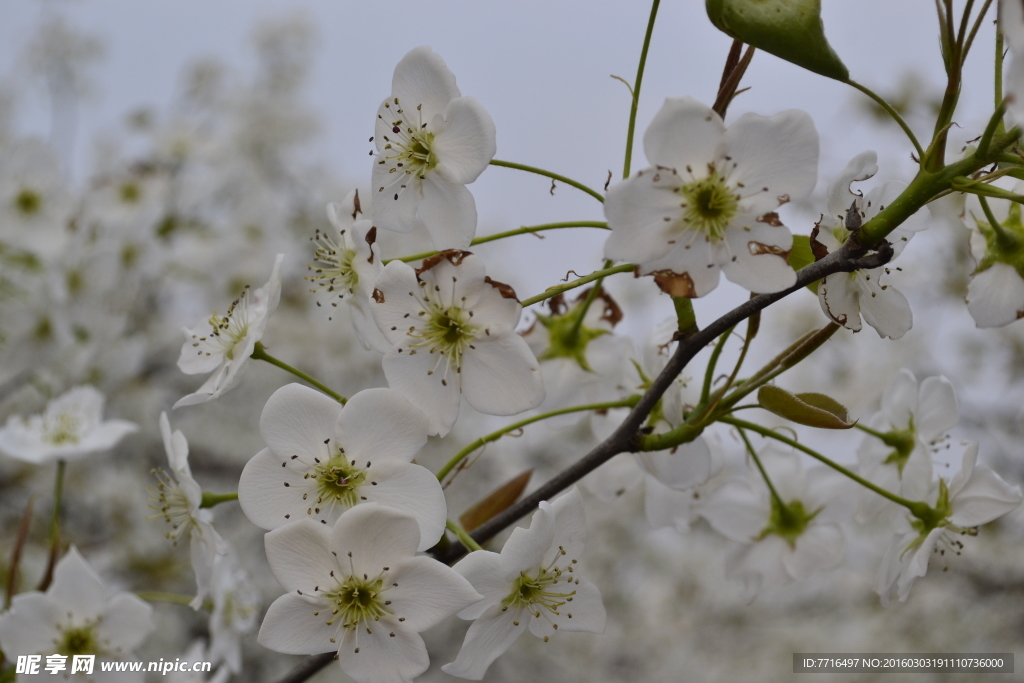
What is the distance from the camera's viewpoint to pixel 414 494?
585mm

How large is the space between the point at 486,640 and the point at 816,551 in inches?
20.3

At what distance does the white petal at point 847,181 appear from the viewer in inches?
24.6

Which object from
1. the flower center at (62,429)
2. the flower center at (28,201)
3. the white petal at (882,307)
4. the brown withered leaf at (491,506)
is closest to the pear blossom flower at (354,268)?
the brown withered leaf at (491,506)

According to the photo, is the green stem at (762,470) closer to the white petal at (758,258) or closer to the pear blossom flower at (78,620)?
the white petal at (758,258)

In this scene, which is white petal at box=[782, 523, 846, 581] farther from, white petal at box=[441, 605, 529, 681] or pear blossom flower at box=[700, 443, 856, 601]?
white petal at box=[441, 605, 529, 681]

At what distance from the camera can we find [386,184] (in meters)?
0.67

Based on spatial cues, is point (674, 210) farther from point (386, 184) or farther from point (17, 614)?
point (17, 614)

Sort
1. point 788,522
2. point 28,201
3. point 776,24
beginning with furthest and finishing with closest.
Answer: point 28,201 → point 788,522 → point 776,24

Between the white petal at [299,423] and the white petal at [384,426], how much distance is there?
0.07 feet

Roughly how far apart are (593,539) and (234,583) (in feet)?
9.83

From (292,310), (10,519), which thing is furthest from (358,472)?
(292,310)

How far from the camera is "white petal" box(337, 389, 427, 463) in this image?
1.95 ft

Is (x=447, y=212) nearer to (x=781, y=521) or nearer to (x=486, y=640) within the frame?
(x=486, y=640)

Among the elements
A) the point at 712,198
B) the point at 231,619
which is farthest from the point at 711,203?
the point at 231,619
